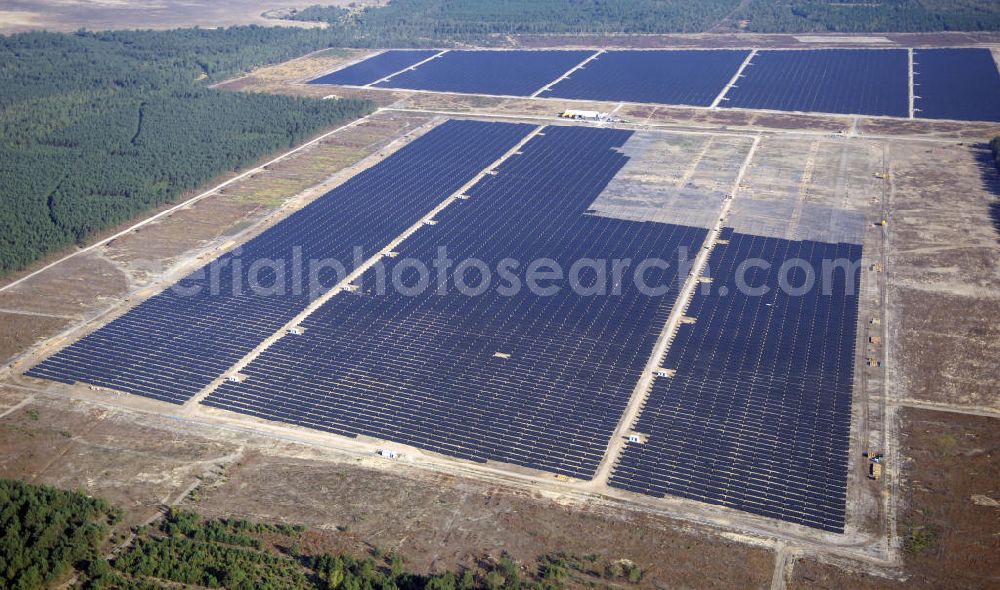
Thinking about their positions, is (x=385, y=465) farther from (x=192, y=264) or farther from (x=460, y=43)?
(x=460, y=43)

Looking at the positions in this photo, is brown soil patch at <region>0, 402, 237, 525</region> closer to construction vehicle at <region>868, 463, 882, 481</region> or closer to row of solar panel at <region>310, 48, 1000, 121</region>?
construction vehicle at <region>868, 463, 882, 481</region>

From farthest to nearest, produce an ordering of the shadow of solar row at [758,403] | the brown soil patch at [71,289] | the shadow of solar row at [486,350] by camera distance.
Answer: the brown soil patch at [71,289]
the shadow of solar row at [486,350]
the shadow of solar row at [758,403]

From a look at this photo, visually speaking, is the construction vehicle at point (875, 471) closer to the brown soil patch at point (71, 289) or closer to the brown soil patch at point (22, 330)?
the brown soil patch at point (71, 289)

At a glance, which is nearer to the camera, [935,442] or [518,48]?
[935,442]

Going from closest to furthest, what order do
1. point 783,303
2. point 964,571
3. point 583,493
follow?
point 964,571 → point 583,493 → point 783,303

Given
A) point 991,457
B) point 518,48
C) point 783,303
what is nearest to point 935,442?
point 991,457

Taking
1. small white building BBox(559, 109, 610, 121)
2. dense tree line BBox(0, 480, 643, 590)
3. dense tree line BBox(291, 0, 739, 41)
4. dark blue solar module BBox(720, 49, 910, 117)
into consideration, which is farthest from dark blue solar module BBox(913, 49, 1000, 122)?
dense tree line BBox(0, 480, 643, 590)

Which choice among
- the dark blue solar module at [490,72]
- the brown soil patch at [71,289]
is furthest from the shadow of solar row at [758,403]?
the dark blue solar module at [490,72]
